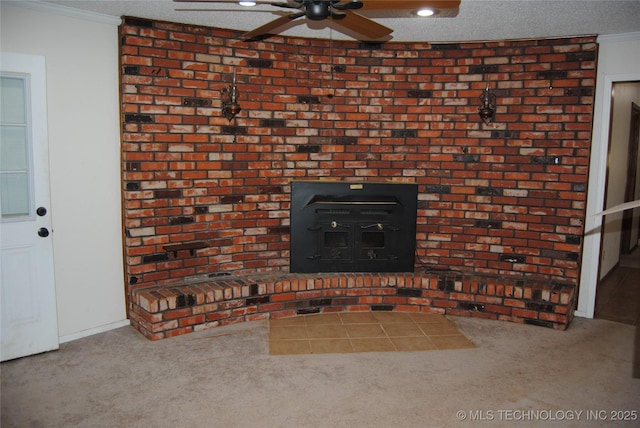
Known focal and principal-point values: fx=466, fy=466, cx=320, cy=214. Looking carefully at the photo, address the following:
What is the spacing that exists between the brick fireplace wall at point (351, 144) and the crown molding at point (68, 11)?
0.75 ft

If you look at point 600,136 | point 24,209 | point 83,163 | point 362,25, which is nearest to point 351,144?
point 362,25

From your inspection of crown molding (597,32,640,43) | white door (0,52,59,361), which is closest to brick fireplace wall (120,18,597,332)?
crown molding (597,32,640,43)

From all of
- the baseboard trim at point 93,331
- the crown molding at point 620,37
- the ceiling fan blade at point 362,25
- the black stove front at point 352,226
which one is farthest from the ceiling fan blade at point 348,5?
the baseboard trim at point 93,331

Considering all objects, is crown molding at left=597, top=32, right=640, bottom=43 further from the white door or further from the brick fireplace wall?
the white door

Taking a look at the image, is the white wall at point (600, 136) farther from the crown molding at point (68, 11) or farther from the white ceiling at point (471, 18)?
the crown molding at point (68, 11)

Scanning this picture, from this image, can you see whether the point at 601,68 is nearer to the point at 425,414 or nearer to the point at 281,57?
the point at 281,57

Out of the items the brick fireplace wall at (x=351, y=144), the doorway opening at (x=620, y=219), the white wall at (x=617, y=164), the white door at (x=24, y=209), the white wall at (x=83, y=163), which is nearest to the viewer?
the white door at (x=24, y=209)

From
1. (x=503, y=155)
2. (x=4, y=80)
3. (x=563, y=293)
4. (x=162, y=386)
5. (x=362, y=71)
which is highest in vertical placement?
(x=362, y=71)

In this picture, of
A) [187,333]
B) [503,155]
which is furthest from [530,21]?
[187,333]

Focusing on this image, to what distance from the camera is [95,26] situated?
11.2 ft

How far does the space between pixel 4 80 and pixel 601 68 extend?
4.45m

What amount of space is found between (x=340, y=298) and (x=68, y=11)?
3.01 m

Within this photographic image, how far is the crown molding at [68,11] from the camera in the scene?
3061mm

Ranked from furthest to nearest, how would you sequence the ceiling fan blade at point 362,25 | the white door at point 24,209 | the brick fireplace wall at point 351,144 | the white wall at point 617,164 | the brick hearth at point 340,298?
the white wall at point 617,164, the brick fireplace wall at point 351,144, the brick hearth at point 340,298, the white door at point 24,209, the ceiling fan blade at point 362,25
